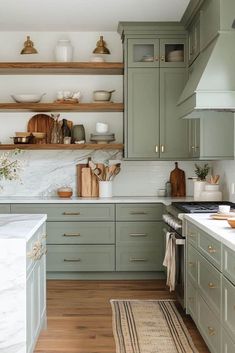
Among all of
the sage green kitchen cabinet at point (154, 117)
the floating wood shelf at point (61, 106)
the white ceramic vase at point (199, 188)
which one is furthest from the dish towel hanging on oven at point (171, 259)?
the floating wood shelf at point (61, 106)

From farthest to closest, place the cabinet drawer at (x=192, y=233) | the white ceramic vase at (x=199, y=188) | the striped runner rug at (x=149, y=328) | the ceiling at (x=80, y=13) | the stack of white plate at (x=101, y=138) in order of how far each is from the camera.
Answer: the stack of white plate at (x=101, y=138), the white ceramic vase at (x=199, y=188), the ceiling at (x=80, y=13), the cabinet drawer at (x=192, y=233), the striped runner rug at (x=149, y=328)

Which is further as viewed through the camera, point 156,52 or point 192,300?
point 156,52

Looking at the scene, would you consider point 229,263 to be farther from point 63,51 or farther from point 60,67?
point 63,51

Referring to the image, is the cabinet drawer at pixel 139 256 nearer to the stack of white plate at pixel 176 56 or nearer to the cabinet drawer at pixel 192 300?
the cabinet drawer at pixel 192 300

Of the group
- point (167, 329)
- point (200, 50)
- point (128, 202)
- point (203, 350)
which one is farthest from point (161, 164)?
point (203, 350)

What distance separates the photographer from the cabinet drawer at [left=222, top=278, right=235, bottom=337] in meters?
2.58

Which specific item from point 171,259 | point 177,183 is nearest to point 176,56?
point 177,183

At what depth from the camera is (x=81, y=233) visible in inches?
209

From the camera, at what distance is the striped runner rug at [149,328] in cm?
342

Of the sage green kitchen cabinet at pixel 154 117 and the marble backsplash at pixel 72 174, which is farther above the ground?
Answer: the sage green kitchen cabinet at pixel 154 117

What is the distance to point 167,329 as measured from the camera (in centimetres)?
377

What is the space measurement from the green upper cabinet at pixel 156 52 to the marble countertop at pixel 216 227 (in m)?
2.14

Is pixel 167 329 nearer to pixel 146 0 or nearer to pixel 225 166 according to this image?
pixel 225 166

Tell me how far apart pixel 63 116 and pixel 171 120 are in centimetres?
125
